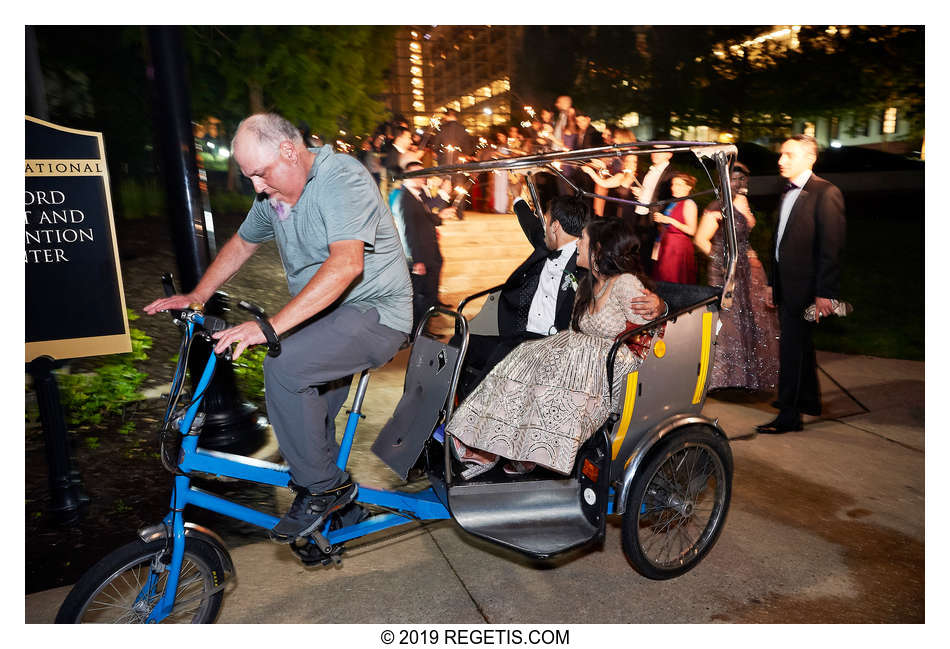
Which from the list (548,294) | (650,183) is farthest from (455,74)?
(548,294)

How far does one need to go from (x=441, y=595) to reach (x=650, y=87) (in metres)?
9.45

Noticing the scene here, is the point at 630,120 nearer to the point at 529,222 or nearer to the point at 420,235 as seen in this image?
the point at 420,235

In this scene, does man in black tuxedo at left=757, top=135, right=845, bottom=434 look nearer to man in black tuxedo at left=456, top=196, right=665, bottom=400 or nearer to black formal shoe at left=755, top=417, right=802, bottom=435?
black formal shoe at left=755, top=417, right=802, bottom=435

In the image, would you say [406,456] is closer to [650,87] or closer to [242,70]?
[242,70]

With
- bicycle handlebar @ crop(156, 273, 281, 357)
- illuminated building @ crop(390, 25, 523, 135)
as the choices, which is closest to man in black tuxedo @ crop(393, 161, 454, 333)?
illuminated building @ crop(390, 25, 523, 135)

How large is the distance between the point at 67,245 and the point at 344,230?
7.19 ft

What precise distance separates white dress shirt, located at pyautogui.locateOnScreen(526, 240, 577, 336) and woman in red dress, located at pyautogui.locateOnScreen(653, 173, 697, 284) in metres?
2.25

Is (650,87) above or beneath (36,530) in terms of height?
above

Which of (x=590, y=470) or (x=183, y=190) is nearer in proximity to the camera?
(x=590, y=470)

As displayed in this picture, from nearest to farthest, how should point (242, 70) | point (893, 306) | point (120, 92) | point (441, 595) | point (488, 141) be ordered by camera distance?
1. point (441, 595)
2. point (242, 70)
3. point (120, 92)
4. point (488, 141)
5. point (893, 306)

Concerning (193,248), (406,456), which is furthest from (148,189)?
(406,456)

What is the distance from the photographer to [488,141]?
361 inches

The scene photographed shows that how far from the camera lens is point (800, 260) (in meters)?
4.72

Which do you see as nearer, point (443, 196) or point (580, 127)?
point (443, 196)
